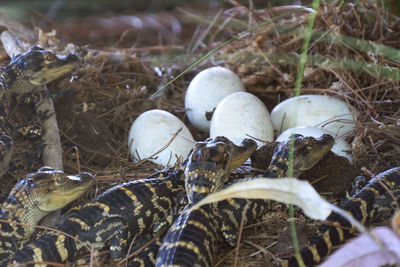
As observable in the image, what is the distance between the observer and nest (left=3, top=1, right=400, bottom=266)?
2941 millimetres

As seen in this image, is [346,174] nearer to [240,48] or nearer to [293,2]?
[240,48]

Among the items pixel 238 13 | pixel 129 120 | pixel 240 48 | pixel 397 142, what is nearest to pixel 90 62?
pixel 129 120

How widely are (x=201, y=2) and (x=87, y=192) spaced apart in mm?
4032

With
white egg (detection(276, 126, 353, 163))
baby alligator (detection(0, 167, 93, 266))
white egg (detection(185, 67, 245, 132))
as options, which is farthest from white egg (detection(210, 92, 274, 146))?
baby alligator (detection(0, 167, 93, 266))

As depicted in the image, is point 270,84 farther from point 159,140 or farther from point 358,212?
point 358,212

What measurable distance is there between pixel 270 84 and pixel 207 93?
27.7 inches

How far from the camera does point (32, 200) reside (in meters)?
2.41

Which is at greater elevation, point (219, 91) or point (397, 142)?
point (219, 91)

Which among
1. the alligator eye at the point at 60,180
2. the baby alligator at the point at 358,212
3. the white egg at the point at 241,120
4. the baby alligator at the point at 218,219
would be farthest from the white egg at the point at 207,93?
the alligator eye at the point at 60,180

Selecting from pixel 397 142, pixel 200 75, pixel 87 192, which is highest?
pixel 200 75

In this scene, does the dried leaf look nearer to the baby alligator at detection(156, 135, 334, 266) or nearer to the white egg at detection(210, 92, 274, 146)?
the baby alligator at detection(156, 135, 334, 266)

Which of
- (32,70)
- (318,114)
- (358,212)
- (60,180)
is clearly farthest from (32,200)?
(318,114)

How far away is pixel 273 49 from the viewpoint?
154 inches

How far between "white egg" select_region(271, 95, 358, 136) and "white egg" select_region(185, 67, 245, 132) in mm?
369
